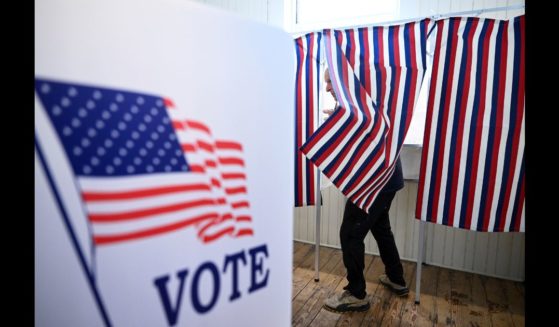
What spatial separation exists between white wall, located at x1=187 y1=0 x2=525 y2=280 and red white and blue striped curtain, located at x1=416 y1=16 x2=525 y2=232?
0.54 meters

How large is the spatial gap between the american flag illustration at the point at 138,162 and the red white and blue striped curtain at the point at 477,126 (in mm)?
1530

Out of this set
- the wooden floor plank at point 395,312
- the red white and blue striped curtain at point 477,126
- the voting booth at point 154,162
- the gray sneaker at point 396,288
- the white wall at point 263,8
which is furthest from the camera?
the white wall at point 263,8

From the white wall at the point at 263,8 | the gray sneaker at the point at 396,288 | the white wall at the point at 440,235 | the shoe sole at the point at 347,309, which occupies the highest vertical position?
the white wall at the point at 263,8

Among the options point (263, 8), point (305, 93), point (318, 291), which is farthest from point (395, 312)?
point (263, 8)

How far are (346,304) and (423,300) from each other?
494mm

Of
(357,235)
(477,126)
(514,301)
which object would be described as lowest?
(514,301)

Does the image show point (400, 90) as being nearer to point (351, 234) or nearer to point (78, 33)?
point (351, 234)

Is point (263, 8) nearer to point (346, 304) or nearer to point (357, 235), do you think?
point (357, 235)

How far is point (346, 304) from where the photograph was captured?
1826mm

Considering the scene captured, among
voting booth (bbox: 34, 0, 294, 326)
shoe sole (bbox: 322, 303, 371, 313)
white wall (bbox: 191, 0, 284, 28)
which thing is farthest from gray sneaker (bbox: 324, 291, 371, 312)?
white wall (bbox: 191, 0, 284, 28)

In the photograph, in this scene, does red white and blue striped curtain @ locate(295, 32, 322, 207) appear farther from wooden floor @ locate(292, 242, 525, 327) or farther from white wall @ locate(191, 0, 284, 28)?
white wall @ locate(191, 0, 284, 28)

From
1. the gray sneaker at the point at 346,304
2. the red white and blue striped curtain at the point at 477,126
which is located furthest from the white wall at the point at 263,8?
the gray sneaker at the point at 346,304

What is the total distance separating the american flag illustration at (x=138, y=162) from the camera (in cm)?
38

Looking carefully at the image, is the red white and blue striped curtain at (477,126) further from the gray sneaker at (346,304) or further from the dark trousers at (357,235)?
the gray sneaker at (346,304)
